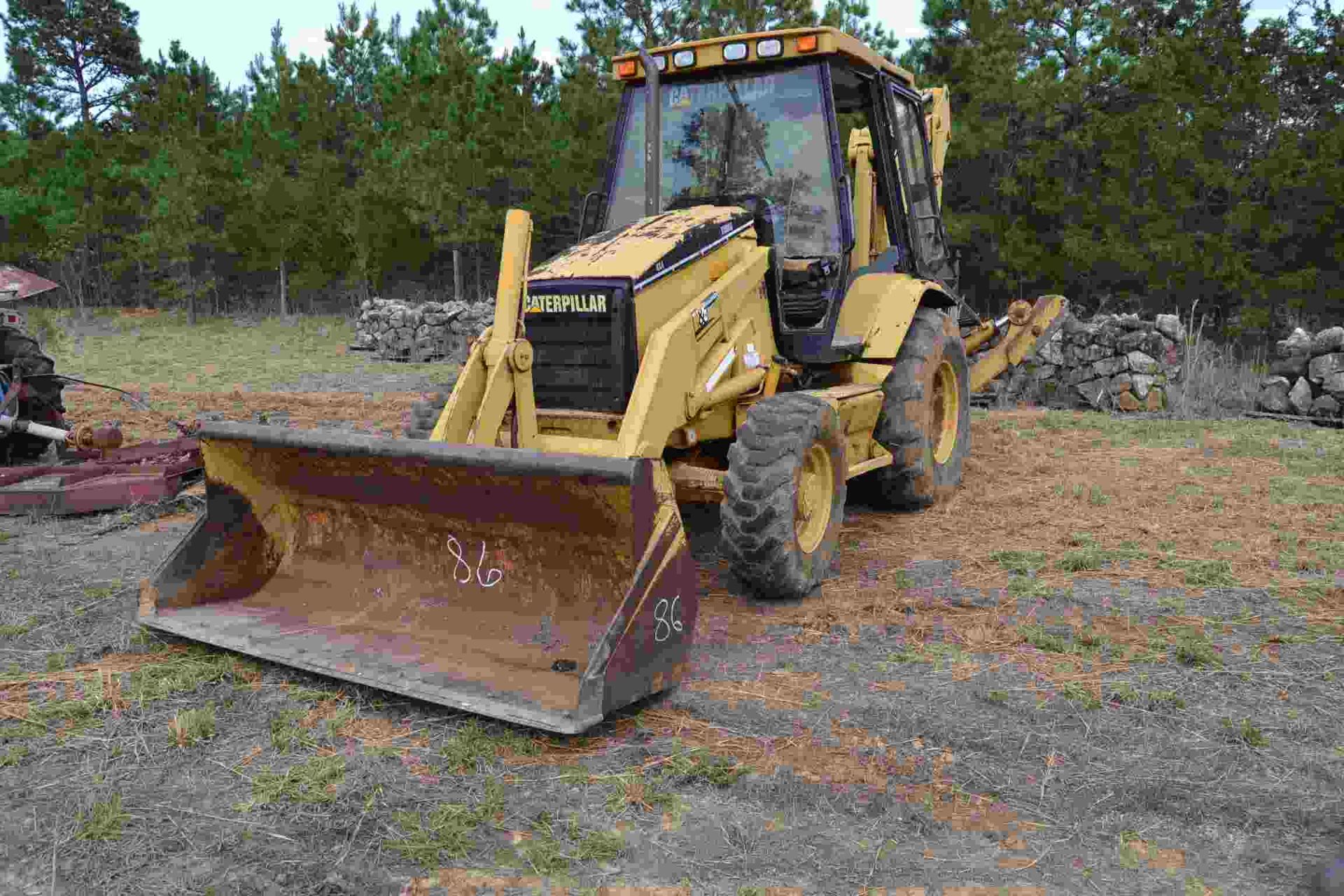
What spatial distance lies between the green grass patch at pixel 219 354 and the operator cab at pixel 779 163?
9.04 meters

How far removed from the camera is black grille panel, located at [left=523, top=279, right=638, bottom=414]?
4.75 metres

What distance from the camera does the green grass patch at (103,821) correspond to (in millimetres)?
2855

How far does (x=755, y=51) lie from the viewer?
579 centimetres

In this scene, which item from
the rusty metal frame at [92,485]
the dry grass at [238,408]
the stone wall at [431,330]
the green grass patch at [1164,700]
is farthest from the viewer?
the stone wall at [431,330]

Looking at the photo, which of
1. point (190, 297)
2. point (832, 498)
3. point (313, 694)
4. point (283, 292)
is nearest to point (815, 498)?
point (832, 498)

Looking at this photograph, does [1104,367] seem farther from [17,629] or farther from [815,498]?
[17,629]

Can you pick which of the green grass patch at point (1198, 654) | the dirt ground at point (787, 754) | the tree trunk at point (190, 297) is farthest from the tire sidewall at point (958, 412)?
the tree trunk at point (190, 297)

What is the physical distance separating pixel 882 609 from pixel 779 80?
3017 millimetres

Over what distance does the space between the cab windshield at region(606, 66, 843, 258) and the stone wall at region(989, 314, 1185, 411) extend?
19.3ft

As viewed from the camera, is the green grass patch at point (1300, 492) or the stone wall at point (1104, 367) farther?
the stone wall at point (1104, 367)

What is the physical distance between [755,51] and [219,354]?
15.5m

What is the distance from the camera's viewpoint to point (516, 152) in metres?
20.8

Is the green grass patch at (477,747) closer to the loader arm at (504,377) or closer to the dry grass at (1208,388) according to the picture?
the loader arm at (504,377)

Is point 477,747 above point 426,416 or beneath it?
beneath
